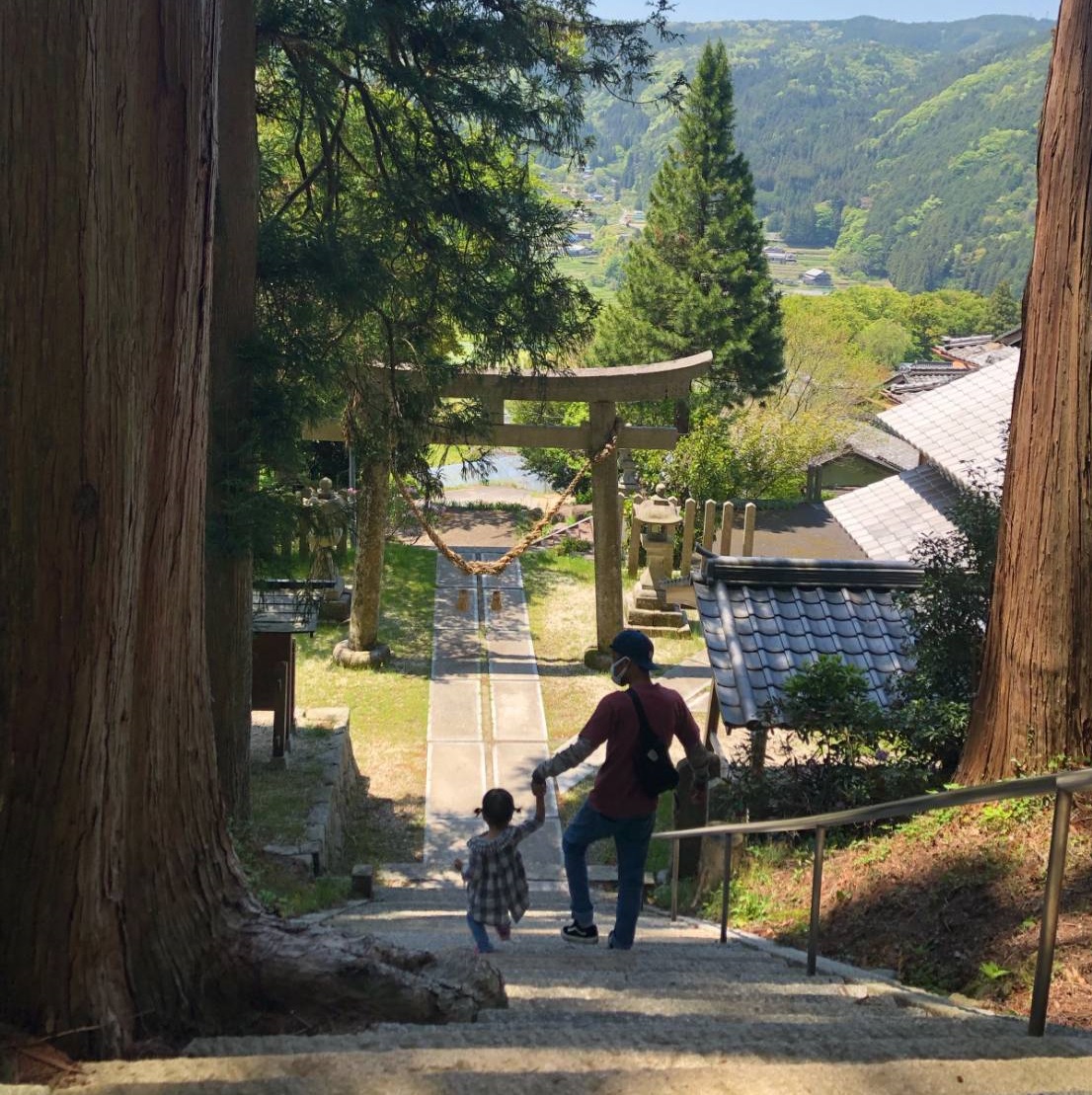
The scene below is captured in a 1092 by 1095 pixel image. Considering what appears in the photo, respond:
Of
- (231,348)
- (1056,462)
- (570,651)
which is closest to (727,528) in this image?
(570,651)

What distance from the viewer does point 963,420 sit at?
44.0 ft

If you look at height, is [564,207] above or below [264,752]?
above

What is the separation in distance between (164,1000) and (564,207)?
7012 millimetres

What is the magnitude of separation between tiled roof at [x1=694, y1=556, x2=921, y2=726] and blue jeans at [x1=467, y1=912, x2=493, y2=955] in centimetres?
244

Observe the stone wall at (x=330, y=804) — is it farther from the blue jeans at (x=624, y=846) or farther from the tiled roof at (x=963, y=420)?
the tiled roof at (x=963, y=420)

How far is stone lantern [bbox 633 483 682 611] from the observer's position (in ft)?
54.0

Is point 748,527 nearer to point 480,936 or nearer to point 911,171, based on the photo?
point 480,936

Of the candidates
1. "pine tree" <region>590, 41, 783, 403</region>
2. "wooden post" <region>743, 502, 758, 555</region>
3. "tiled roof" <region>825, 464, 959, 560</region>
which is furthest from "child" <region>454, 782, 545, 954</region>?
"pine tree" <region>590, 41, 783, 403</region>

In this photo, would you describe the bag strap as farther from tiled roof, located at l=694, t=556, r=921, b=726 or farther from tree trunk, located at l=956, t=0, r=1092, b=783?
tiled roof, located at l=694, t=556, r=921, b=726

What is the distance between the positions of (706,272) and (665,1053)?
90.6 feet

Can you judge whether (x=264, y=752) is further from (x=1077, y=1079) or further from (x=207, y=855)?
(x=1077, y=1079)

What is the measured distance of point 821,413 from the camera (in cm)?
3036

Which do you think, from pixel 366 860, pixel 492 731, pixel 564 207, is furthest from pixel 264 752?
pixel 564 207

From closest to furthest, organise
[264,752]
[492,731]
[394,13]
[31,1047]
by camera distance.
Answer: [31,1047], [394,13], [264,752], [492,731]
